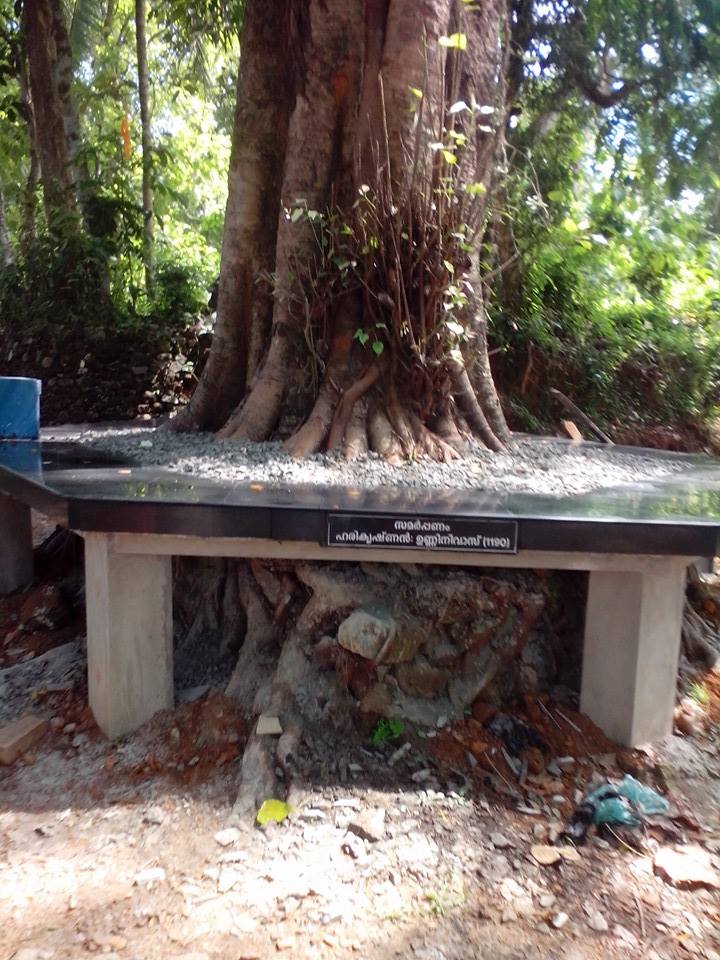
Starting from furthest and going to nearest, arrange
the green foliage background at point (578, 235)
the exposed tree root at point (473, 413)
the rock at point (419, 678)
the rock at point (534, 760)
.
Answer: the green foliage background at point (578, 235)
the exposed tree root at point (473, 413)
the rock at point (419, 678)
the rock at point (534, 760)

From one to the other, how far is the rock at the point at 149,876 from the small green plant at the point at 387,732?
102 centimetres

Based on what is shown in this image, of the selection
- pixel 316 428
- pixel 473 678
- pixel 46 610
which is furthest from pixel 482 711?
pixel 46 610

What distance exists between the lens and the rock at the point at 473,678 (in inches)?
133

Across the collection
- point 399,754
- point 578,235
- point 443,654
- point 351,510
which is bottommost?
point 399,754

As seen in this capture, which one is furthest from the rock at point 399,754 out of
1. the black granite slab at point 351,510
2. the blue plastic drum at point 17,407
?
the blue plastic drum at point 17,407

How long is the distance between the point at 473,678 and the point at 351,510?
1.04 m

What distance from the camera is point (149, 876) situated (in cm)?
254

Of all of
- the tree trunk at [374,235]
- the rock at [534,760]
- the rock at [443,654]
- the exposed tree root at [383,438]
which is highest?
the tree trunk at [374,235]

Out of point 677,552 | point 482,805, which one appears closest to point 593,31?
point 677,552

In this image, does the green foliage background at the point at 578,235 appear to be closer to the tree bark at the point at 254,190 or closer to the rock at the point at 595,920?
the tree bark at the point at 254,190

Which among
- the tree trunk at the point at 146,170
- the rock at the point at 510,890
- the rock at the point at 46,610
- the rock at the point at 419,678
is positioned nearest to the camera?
the rock at the point at 510,890

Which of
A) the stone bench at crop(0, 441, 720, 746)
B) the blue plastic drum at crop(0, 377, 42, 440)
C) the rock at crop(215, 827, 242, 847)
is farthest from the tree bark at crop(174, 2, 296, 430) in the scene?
the rock at crop(215, 827, 242, 847)

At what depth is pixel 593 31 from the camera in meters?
8.43

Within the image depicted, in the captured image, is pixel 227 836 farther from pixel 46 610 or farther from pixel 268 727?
pixel 46 610
